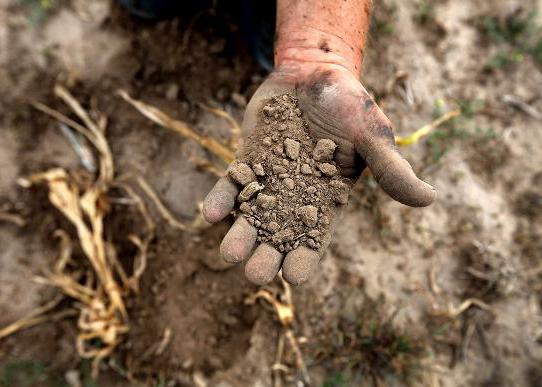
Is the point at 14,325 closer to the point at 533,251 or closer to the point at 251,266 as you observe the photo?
the point at 251,266

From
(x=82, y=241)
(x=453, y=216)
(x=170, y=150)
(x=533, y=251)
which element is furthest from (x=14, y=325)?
(x=533, y=251)

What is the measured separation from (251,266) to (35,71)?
4.72ft

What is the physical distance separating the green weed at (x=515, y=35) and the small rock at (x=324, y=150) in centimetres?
148

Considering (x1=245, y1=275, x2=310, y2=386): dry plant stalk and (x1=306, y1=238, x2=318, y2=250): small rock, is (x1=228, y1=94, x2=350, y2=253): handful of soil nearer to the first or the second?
(x1=306, y1=238, x2=318, y2=250): small rock

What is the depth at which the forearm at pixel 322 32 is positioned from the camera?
141 centimetres

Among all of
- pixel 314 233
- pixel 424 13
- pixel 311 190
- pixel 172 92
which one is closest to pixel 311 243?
pixel 314 233

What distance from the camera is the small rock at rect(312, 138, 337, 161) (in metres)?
1.26

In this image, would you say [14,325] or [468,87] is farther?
[468,87]

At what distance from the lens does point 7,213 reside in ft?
5.95

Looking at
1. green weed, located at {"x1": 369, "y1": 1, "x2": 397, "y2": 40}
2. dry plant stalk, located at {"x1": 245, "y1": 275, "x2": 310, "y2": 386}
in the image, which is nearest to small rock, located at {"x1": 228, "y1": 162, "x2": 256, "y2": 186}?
dry plant stalk, located at {"x1": 245, "y1": 275, "x2": 310, "y2": 386}

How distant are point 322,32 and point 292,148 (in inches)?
16.5

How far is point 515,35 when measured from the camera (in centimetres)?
230

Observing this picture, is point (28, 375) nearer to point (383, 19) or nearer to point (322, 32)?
point (322, 32)

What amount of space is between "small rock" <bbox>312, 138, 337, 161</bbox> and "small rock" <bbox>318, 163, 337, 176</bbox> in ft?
0.07
